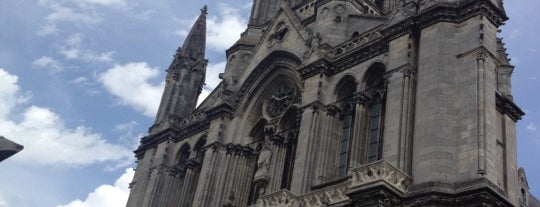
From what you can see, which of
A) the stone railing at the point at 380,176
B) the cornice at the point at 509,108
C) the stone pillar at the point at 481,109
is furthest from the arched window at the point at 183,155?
the stone pillar at the point at 481,109

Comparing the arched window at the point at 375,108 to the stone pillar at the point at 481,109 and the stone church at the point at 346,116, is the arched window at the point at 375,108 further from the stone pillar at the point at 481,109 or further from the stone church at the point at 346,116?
the stone pillar at the point at 481,109

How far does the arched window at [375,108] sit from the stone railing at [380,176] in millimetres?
3380

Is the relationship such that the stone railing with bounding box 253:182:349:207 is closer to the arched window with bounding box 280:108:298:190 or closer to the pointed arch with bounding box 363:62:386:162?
the pointed arch with bounding box 363:62:386:162

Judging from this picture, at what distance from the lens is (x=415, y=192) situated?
20609 millimetres

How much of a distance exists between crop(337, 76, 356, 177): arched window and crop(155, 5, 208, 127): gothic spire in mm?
11929

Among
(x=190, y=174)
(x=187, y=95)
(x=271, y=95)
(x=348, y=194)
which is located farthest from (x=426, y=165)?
(x=187, y=95)

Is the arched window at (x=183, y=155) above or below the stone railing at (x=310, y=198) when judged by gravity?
above

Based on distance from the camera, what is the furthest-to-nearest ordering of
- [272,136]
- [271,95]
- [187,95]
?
[187,95], [271,95], [272,136]

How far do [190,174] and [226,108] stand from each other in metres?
3.72

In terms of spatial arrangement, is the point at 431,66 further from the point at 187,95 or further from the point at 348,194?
the point at 187,95

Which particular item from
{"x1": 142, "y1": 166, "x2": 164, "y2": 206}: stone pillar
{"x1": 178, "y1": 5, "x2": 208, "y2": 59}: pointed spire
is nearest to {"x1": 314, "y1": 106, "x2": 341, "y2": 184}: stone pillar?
{"x1": 142, "y1": 166, "x2": 164, "y2": 206}: stone pillar

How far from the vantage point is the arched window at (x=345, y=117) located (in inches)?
1038

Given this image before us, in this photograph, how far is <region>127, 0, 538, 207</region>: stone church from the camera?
21109 millimetres

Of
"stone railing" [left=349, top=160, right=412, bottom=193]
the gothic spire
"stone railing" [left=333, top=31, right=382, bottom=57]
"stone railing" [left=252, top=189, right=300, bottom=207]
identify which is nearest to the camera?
"stone railing" [left=349, top=160, right=412, bottom=193]
